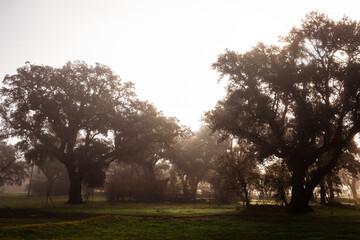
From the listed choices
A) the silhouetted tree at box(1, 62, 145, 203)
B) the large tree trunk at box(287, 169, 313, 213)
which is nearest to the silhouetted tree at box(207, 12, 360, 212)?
the large tree trunk at box(287, 169, 313, 213)

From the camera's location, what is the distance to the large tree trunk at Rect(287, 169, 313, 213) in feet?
81.3

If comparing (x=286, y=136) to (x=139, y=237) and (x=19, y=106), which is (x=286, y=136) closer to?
(x=139, y=237)

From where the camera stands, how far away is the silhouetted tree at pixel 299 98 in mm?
23734

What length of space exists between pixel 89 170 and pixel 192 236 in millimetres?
28357

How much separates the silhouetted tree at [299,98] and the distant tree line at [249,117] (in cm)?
9

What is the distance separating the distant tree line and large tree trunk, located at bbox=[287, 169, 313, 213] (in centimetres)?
9

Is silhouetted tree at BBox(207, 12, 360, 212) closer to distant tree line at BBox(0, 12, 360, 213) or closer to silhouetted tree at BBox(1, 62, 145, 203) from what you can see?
distant tree line at BBox(0, 12, 360, 213)

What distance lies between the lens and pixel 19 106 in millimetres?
35844

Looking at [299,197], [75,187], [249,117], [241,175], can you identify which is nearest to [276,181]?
[299,197]

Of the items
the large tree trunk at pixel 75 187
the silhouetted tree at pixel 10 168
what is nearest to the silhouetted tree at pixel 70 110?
the large tree trunk at pixel 75 187

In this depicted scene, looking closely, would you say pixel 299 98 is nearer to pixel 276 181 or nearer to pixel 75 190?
pixel 276 181

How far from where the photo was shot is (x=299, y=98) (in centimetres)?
2508

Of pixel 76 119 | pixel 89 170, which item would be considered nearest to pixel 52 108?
pixel 76 119

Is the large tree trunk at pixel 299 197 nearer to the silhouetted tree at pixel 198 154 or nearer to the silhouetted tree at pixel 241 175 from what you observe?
the silhouetted tree at pixel 241 175
